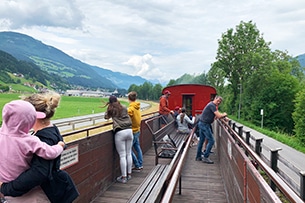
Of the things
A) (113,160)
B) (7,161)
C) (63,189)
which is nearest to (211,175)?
(113,160)

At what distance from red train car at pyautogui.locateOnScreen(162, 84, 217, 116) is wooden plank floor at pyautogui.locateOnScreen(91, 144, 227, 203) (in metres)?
7.77

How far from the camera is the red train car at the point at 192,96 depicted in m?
15.8

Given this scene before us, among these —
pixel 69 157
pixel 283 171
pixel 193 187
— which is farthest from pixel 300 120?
pixel 69 157

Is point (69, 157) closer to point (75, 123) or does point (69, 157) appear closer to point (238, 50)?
point (75, 123)

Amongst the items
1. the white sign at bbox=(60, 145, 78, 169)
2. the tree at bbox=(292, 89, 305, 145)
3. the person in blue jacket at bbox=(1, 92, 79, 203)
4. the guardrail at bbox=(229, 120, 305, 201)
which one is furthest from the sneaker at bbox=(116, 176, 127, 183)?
the tree at bbox=(292, 89, 305, 145)

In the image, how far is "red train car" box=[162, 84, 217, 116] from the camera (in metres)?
15.8

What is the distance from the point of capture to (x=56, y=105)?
2.73 metres

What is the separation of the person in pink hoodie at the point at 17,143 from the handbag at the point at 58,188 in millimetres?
201

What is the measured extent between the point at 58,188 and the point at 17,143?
0.56 metres

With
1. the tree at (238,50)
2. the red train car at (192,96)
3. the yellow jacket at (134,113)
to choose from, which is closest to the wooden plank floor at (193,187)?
the yellow jacket at (134,113)

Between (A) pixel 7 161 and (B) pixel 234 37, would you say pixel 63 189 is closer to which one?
(A) pixel 7 161

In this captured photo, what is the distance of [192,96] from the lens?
16.0 meters

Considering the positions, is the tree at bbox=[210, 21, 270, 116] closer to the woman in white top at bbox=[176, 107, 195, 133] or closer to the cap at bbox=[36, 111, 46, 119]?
the woman in white top at bbox=[176, 107, 195, 133]

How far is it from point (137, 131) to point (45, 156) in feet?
16.4
